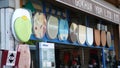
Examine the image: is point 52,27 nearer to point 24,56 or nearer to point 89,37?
point 24,56

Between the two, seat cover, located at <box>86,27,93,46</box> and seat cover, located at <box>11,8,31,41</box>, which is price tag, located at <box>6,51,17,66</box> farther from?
seat cover, located at <box>86,27,93,46</box>

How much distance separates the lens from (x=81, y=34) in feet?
37.0

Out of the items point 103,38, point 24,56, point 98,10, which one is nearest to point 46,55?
point 24,56

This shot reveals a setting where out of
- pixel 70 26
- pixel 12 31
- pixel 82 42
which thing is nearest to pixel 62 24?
pixel 70 26

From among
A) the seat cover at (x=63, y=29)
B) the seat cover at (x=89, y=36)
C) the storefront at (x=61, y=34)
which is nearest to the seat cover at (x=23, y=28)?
the storefront at (x=61, y=34)

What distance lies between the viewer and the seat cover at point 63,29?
10030 millimetres

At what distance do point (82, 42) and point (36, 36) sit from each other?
2.97 metres

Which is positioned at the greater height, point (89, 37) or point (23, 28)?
point (23, 28)

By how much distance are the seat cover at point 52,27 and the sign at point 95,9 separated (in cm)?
73

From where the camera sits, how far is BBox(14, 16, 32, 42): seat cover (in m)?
7.62

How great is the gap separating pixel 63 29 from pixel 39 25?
1537mm

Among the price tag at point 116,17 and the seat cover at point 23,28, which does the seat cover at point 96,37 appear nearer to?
the price tag at point 116,17

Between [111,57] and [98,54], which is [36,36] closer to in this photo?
[98,54]

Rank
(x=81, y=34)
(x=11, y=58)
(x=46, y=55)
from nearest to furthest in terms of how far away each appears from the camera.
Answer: (x=11, y=58) < (x=46, y=55) < (x=81, y=34)
